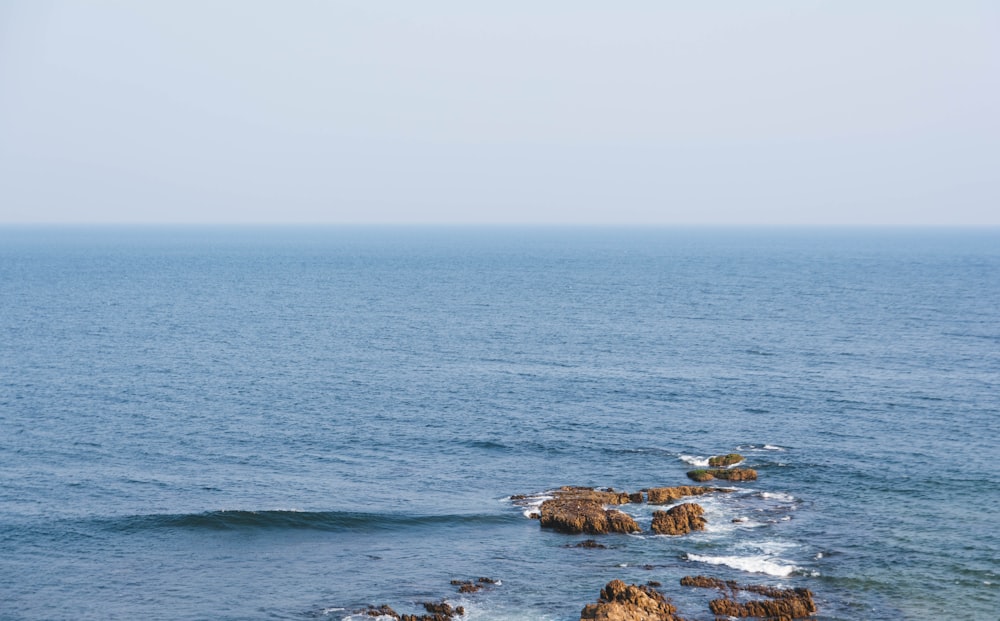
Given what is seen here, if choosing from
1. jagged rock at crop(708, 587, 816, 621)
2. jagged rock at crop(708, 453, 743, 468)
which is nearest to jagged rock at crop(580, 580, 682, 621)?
jagged rock at crop(708, 587, 816, 621)

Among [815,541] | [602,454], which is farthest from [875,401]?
[815,541]

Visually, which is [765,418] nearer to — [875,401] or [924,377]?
[875,401]

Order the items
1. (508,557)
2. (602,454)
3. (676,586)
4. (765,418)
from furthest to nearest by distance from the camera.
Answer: (765,418) < (602,454) < (508,557) < (676,586)

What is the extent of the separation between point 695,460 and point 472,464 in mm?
21255

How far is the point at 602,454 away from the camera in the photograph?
91.6 m

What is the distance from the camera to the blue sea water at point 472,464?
207ft

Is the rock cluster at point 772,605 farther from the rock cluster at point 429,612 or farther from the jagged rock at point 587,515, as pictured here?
the rock cluster at point 429,612

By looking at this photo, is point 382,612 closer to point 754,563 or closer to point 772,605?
point 772,605

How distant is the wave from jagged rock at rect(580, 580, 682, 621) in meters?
18.7

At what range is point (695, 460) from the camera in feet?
291

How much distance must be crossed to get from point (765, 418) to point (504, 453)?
3118 centimetres

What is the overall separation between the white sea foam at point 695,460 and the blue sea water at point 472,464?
0.61 m

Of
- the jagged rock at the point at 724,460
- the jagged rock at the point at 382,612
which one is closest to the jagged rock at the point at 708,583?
the jagged rock at the point at 382,612

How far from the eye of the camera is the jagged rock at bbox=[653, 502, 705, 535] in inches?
2781
